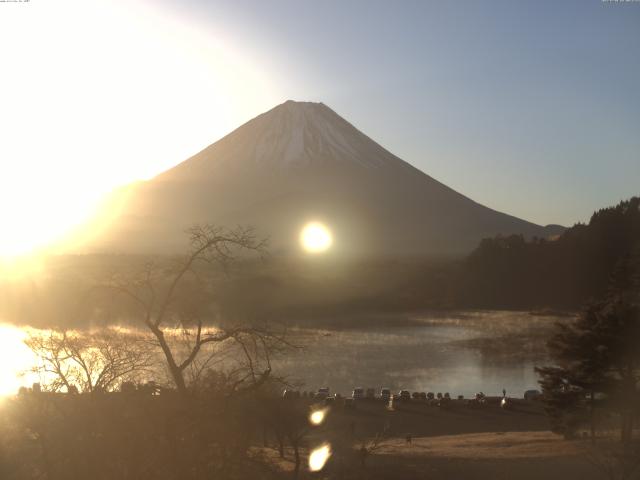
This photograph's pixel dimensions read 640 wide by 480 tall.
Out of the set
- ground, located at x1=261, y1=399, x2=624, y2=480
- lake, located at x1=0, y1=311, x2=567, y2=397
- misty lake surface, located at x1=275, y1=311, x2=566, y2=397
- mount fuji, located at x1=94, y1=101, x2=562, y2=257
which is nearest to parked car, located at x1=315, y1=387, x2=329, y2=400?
lake, located at x1=0, y1=311, x2=567, y2=397

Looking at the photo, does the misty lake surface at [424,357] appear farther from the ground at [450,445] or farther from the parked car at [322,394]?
the ground at [450,445]

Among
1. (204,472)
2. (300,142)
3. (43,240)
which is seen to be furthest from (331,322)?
(300,142)

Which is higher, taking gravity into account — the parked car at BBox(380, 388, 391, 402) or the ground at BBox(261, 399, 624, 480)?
the parked car at BBox(380, 388, 391, 402)

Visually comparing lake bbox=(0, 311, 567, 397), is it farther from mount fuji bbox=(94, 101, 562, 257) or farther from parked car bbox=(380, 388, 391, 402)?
mount fuji bbox=(94, 101, 562, 257)

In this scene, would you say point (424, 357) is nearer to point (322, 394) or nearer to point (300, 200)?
point (322, 394)

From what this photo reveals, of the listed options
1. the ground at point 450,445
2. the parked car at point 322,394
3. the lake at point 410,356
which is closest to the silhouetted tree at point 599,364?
the ground at point 450,445

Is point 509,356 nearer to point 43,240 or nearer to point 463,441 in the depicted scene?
point 463,441
